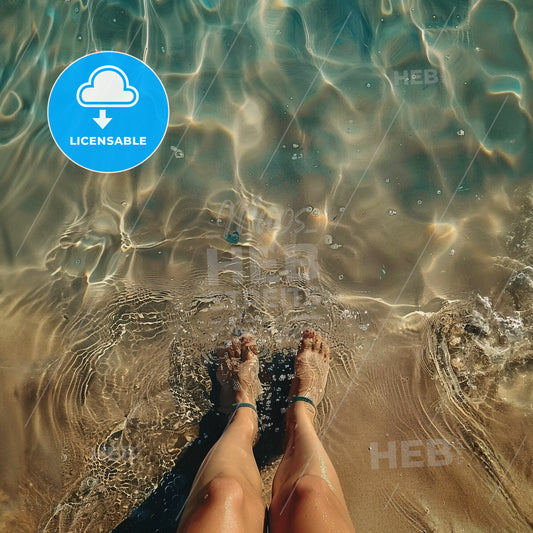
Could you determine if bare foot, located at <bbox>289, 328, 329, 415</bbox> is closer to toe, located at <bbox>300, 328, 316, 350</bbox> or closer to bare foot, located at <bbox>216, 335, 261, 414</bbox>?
toe, located at <bbox>300, 328, 316, 350</bbox>

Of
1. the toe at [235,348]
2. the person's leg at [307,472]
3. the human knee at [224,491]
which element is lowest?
the person's leg at [307,472]

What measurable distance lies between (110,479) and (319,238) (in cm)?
223

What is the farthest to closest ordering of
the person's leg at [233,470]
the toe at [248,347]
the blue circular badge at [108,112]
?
the blue circular badge at [108,112] < the toe at [248,347] < the person's leg at [233,470]

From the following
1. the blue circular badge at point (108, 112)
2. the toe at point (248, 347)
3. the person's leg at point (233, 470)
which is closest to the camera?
the person's leg at point (233, 470)

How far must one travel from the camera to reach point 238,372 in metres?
3.02

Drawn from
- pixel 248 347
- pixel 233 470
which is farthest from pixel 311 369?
pixel 233 470

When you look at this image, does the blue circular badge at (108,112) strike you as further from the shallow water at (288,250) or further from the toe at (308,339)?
the toe at (308,339)

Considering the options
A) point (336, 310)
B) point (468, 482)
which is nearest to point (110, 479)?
point (336, 310)

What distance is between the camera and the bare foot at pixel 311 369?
2.98 metres

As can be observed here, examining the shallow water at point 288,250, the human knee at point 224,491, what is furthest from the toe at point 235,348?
the human knee at point 224,491

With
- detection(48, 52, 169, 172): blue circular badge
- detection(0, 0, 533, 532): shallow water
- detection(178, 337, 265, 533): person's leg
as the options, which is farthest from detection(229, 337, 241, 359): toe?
detection(48, 52, 169, 172): blue circular badge

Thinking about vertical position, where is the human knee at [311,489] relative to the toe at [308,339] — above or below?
below

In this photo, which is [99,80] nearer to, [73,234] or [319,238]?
[73,234]

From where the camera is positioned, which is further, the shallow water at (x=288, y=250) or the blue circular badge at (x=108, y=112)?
the blue circular badge at (x=108, y=112)
